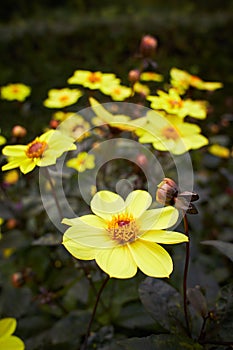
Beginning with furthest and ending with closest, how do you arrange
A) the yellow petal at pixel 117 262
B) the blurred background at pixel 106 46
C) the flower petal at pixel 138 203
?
1. the blurred background at pixel 106 46
2. the flower petal at pixel 138 203
3. the yellow petal at pixel 117 262

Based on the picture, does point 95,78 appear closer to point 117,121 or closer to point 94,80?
point 94,80

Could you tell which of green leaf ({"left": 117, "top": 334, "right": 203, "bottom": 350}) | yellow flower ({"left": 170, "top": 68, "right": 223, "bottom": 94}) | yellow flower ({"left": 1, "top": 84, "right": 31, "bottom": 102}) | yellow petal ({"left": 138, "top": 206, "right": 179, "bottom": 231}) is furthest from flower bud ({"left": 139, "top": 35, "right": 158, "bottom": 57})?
green leaf ({"left": 117, "top": 334, "right": 203, "bottom": 350})

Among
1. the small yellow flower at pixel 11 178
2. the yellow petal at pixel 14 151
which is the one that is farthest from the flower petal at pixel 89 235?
the small yellow flower at pixel 11 178

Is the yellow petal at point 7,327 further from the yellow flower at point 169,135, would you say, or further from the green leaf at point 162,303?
the yellow flower at point 169,135

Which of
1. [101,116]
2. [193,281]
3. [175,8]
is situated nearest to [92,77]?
[101,116]

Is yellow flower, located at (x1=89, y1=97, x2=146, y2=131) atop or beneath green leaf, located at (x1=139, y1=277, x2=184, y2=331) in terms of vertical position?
atop

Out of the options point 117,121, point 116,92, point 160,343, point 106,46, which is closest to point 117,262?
point 160,343

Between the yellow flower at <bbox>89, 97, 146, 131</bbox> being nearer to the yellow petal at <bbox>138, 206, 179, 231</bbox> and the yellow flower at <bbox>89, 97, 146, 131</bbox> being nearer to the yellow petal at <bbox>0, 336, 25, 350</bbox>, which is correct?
the yellow petal at <bbox>138, 206, 179, 231</bbox>
